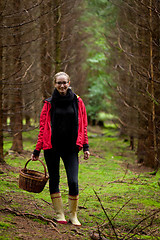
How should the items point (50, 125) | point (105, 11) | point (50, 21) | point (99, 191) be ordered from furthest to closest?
1. point (105, 11)
2. point (50, 21)
3. point (99, 191)
4. point (50, 125)

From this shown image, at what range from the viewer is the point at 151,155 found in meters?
11.1

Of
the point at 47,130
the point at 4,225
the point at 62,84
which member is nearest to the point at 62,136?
the point at 47,130

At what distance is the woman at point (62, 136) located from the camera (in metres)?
4.52

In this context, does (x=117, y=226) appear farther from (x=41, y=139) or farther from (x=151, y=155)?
(x=151, y=155)

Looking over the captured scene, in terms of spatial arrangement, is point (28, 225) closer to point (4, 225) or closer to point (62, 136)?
point (4, 225)

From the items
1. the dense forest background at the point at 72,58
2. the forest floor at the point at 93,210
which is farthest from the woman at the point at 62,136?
the dense forest background at the point at 72,58

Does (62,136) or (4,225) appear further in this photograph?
(62,136)

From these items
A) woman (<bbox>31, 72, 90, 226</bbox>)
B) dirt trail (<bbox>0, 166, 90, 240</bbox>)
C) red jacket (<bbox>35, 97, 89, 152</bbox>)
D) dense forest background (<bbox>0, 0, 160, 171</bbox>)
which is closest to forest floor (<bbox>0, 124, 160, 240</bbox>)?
dirt trail (<bbox>0, 166, 90, 240</bbox>)

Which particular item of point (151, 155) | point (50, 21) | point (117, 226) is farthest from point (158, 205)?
point (50, 21)

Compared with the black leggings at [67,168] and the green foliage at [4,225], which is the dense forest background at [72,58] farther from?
the green foliage at [4,225]

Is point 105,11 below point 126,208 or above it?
above

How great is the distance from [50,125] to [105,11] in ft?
38.4

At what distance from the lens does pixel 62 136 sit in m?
4.52

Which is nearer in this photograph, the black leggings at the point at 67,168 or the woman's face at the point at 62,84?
the black leggings at the point at 67,168
